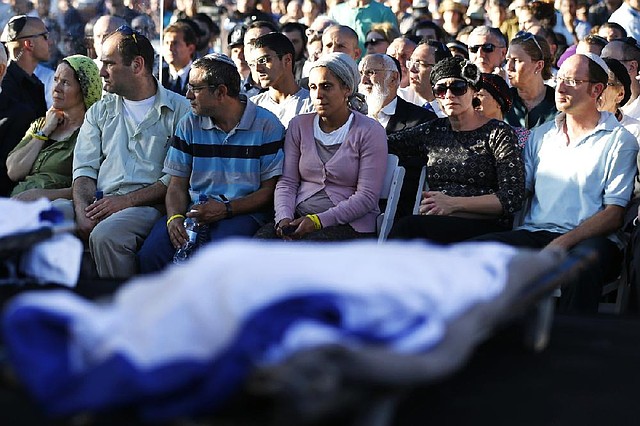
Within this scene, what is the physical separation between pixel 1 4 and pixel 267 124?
120 inches

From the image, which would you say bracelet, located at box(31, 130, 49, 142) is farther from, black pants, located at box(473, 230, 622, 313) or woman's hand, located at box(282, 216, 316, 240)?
black pants, located at box(473, 230, 622, 313)

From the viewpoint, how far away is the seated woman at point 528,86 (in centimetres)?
633

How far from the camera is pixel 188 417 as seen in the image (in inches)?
60.4

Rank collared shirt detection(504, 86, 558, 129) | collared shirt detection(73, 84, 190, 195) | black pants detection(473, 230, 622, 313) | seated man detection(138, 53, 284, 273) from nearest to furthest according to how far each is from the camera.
→ 1. black pants detection(473, 230, 622, 313)
2. seated man detection(138, 53, 284, 273)
3. collared shirt detection(73, 84, 190, 195)
4. collared shirt detection(504, 86, 558, 129)

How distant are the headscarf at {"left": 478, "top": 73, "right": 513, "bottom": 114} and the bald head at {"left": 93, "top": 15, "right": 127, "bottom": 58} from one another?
263 centimetres

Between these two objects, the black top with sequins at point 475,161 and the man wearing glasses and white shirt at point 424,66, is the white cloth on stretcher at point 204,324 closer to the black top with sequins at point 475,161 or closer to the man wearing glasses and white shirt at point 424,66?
the black top with sequins at point 475,161

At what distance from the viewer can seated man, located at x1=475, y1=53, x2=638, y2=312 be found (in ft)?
15.5

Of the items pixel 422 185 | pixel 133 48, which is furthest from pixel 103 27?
pixel 422 185

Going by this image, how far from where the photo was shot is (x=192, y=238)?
5121 mm

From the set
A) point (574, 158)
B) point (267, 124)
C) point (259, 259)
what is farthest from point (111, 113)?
point (259, 259)

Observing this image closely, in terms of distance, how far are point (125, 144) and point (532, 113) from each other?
2.42m

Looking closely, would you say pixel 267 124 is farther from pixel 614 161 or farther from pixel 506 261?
pixel 506 261

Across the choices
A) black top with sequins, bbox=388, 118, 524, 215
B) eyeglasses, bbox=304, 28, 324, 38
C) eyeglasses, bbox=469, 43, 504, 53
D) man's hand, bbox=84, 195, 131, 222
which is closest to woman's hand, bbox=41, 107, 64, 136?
man's hand, bbox=84, 195, 131, 222

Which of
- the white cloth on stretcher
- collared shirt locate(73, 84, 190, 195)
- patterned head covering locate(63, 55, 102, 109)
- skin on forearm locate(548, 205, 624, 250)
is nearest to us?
the white cloth on stretcher
